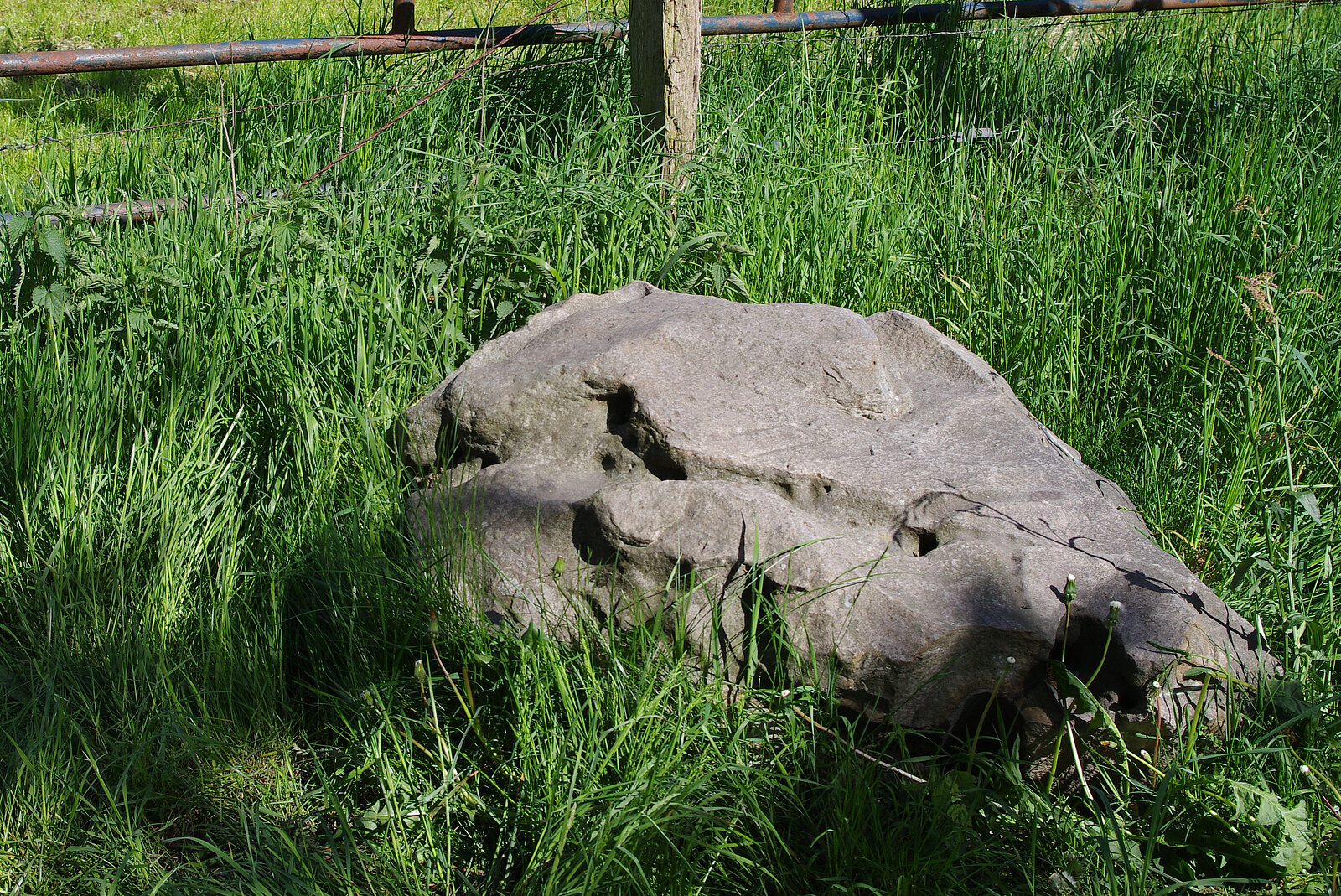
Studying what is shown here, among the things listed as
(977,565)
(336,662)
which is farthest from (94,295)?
(977,565)

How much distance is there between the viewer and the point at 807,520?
225cm

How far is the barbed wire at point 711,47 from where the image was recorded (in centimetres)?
385

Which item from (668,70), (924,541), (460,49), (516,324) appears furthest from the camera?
(460,49)

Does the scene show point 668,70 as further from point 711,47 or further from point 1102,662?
point 1102,662

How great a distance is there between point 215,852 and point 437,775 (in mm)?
420

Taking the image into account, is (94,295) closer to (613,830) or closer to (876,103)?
(613,830)

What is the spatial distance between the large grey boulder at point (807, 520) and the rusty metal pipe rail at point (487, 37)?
1.89m

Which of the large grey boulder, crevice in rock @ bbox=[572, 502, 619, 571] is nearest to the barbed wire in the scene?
the large grey boulder

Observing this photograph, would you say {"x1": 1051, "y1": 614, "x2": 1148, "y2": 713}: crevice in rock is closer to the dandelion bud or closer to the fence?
the dandelion bud

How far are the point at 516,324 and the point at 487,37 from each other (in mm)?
1305

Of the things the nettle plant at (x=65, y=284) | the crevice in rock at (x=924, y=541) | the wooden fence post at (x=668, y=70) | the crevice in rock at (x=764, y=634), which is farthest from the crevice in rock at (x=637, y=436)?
the wooden fence post at (x=668, y=70)

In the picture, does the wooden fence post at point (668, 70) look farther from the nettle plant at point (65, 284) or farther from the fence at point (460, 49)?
the nettle plant at point (65, 284)

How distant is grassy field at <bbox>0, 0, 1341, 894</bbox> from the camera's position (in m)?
1.90

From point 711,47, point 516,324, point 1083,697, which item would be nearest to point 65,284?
point 516,324
